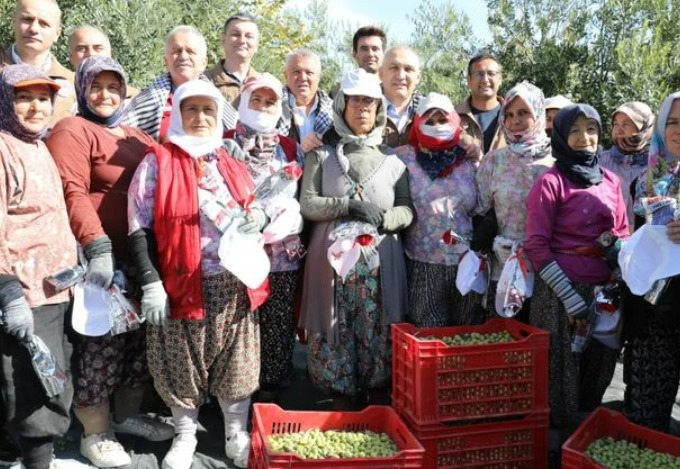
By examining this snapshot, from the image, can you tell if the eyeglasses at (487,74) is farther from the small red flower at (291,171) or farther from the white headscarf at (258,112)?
the small red flower at (291,171)

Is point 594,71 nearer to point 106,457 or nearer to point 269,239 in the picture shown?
point 269,239

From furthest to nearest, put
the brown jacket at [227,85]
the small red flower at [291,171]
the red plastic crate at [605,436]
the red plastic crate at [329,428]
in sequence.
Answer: the brown jacket at [227,85] < the small red flower at [291,171] < the red plastic crate at [605,436] < the red plastic crate at [329,428]

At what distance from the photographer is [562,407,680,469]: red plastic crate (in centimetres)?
273

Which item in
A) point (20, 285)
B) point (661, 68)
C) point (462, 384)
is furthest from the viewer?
point (661, 68)

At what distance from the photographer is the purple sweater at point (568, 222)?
3.42 metres

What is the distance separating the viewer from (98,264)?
299 cm

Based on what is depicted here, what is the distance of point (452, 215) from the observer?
3750 millimetres

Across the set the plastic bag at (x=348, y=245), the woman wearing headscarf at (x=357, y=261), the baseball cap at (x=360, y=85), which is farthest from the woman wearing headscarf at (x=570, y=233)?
the baseball cap at (x=360, y=85)

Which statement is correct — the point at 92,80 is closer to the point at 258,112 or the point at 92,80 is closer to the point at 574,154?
the point at 258,112

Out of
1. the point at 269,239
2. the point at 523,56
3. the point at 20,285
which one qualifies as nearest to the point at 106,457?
the point at 20,285

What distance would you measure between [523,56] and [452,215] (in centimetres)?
566

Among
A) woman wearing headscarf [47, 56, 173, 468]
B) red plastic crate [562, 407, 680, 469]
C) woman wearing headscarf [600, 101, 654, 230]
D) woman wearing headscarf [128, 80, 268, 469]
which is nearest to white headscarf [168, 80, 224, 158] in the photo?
woman wearing headscarf [128, 80, 268, 469]

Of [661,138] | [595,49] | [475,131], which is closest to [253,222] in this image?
[475,131]

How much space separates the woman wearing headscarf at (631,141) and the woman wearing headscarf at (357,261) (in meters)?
1.97
